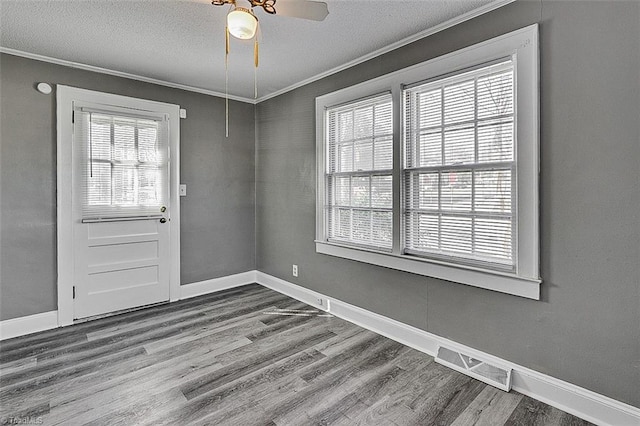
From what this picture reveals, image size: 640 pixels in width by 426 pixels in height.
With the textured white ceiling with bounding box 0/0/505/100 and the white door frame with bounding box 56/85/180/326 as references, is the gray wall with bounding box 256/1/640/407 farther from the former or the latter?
the white door frame with bounding box 56/85/180/326

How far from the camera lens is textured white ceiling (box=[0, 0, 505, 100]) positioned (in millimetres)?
2197

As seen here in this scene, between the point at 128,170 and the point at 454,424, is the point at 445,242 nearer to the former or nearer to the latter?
the point at 454,424

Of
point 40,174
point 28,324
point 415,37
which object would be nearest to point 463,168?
point 415,37

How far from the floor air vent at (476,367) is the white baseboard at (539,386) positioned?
0.12 ft

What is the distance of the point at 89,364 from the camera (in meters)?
2.44

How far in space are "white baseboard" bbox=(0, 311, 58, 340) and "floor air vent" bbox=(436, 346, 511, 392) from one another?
343 centimetres

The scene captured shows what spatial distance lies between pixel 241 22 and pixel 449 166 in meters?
1.67

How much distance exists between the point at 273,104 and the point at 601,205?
3430 millimetres

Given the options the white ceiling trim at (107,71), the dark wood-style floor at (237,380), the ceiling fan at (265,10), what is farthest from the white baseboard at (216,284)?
the ceiling fan at (265,10)

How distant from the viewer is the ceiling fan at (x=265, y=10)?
158 centimetres

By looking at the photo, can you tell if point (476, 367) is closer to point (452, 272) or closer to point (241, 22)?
point (452, 272)

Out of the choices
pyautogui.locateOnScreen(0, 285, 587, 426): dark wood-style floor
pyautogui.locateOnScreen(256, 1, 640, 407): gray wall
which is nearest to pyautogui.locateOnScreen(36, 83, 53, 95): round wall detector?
pyautogui.locateOnScreen(0, 285, 587, 426): dark wood-style floor

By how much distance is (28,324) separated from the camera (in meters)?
2.97

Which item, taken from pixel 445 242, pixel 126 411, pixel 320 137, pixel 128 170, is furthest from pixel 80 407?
pixel 320 137
